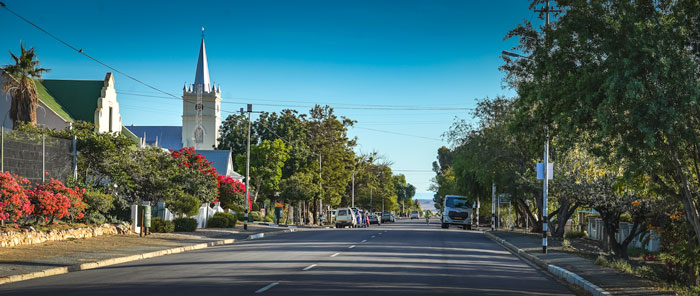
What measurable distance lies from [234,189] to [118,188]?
16867mm

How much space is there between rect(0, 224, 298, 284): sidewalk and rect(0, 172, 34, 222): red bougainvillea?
1.04 meters

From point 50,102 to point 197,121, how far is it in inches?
3006

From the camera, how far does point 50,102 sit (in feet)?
177

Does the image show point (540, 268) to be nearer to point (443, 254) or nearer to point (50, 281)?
point (443, 254)

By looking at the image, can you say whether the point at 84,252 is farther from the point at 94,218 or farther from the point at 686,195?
the point at 686,195

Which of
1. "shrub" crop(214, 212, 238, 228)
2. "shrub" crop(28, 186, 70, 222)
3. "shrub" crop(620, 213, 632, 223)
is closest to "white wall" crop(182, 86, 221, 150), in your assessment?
"shrub" crop(214, 212, 238, 228)

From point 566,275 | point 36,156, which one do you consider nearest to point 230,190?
point 36,156

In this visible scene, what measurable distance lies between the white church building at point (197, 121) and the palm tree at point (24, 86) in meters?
76.5

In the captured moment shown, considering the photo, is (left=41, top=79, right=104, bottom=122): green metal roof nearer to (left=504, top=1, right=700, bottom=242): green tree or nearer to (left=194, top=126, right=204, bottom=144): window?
(left=504, top=1, right=700, bottom=242): green tree

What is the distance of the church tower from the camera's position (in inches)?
4953

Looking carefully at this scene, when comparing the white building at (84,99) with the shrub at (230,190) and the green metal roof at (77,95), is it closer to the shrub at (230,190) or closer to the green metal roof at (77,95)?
the green metal roof at (77,95)

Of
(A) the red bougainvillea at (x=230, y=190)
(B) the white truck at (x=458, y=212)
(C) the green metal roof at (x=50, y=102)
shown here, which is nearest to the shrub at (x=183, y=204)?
(A) the red bougainvillea at (x=230, y=190)

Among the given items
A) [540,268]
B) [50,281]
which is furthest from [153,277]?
[540,268]

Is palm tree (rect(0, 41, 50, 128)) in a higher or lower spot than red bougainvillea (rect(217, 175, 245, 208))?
higher
